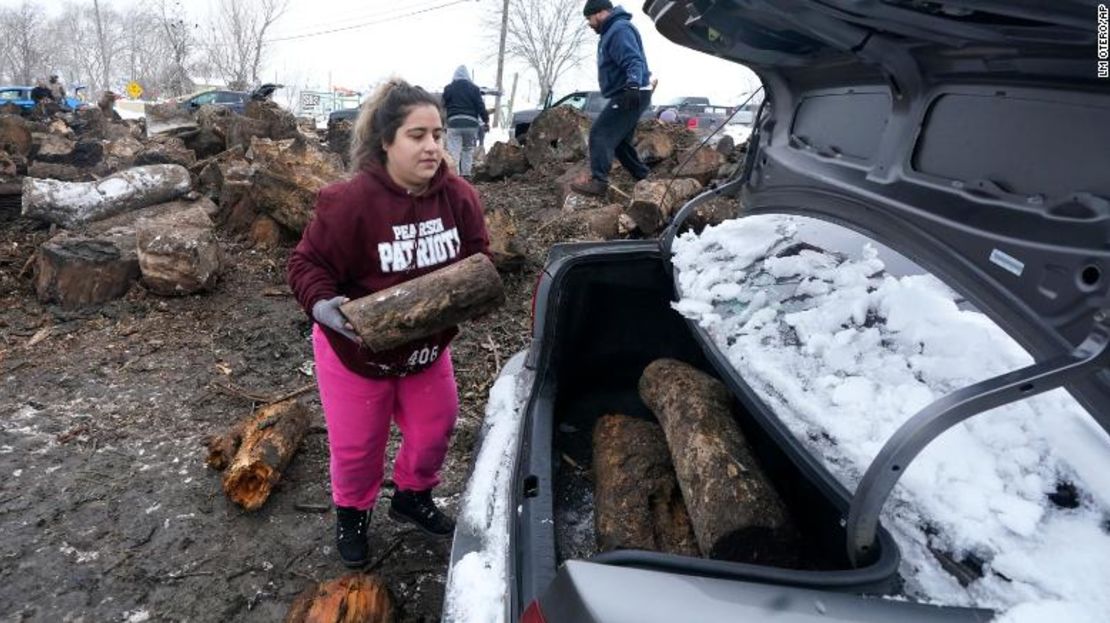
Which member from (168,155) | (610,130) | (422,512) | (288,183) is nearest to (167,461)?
(422,512)

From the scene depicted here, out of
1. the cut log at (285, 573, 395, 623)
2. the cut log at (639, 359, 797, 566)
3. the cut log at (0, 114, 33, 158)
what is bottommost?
the cut log at (285, 573, 395, 623)

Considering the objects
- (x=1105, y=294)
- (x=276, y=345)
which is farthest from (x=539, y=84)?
(x=1105, y=294)

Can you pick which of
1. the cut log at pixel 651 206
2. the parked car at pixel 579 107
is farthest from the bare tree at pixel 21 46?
the cut log at pixel 651 206

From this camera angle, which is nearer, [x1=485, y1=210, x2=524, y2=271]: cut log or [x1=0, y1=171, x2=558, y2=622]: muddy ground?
[x1=0, y1=171, x2=558, y2=622]: muddy ground

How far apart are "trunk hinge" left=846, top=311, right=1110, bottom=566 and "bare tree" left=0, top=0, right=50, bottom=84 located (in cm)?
6630

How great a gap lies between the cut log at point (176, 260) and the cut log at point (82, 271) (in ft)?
0.60

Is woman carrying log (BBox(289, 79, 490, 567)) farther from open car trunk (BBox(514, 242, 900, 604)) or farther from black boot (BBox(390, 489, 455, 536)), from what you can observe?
open car trunk (BBox(514, 242, 900, 604))

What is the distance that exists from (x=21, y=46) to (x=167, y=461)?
67.8 meters

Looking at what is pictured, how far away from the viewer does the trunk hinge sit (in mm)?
1060

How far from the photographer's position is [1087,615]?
3.01 feet

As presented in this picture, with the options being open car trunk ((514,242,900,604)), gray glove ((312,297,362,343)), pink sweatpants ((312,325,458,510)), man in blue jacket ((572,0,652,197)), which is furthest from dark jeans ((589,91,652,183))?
gray glove ((312,297,362,343))

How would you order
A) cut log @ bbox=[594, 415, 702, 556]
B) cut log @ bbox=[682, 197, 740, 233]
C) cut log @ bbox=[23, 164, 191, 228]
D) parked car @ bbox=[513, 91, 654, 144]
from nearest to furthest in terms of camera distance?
cut log @ bbox=[594, 415, 702, 556] < cut log @ bbox=[682, 197, 740, 233] < cut log @ bbox=[23, 164, 191, 228] < parked car @ bbox=[513, 91, 654, 144]

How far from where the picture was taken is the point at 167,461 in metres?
3.37

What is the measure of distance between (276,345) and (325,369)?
276 centimetres
